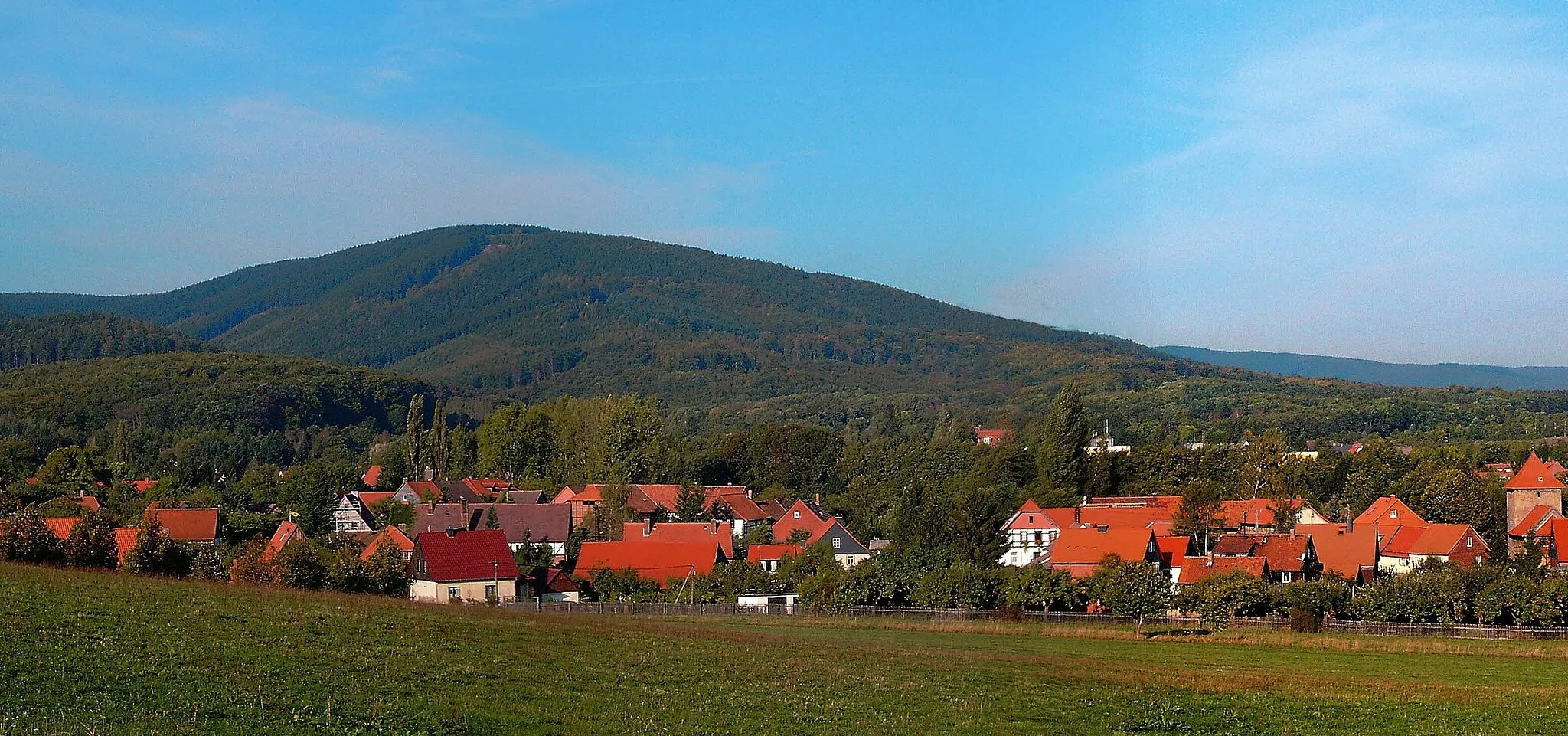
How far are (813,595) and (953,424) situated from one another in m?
60.7

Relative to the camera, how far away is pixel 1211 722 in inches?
790

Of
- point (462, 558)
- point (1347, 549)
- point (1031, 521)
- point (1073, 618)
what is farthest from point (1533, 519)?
Answer: point (462, 558)

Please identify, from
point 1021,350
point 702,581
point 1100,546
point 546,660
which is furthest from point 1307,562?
point 1021,350

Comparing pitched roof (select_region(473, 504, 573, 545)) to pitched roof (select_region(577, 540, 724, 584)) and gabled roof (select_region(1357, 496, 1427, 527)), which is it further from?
gabled roof (select_region(1357, 496, 1427, 527))

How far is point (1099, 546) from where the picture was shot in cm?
6125

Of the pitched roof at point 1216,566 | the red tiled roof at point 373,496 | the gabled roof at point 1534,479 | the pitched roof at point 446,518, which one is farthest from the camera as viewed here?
the red tiled roof at point 373,496

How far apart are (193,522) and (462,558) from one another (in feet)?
80.4

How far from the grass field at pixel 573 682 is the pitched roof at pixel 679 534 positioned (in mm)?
35400

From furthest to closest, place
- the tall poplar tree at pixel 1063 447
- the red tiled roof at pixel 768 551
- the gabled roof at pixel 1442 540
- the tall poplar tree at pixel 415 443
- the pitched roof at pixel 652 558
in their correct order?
the tall poplar tree at pixel 415 443
the tall poplar tree at pixel 1063 447
the red tiled roof at pixel 768 551
the gabled roof at pixel 1442 540
the pitched roof at pixel 652 558

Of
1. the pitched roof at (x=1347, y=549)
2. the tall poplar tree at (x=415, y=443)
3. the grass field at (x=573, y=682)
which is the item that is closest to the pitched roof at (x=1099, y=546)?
the pitched roof at (x=1347, y=549)

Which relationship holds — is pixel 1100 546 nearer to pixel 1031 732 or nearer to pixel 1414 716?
pixel 1414 716

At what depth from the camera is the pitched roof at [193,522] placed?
236ft

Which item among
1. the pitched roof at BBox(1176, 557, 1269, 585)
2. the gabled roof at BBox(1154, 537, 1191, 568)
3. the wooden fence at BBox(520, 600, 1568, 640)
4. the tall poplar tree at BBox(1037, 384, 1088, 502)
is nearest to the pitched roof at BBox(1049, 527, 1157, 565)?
the pitched roof at BBox(1176, 557, 1269, 585)

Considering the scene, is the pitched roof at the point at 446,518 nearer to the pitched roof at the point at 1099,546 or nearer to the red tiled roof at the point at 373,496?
the red tiled roof at the point at 373,496
